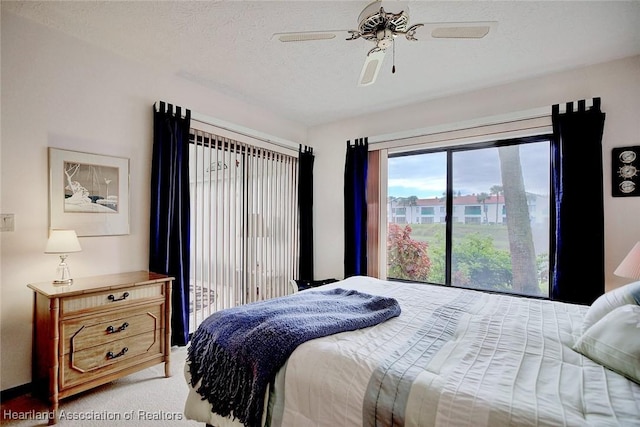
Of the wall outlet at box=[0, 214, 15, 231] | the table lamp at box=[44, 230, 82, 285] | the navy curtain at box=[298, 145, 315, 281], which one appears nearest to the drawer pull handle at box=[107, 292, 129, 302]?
the table lamp at box=[44, 230, 82, 285]

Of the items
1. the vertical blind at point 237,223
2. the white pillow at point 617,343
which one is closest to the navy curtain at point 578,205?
the white pillow at point 617,343

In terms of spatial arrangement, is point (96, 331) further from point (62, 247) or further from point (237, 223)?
point (237, 223)

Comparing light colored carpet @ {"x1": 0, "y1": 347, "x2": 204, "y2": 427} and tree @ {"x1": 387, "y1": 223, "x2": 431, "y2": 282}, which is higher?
tree @ {"x1": 387, "y1": 223, "x2": 431, "y2": 282}

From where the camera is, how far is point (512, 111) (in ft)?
9.52

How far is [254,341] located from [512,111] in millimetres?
3138

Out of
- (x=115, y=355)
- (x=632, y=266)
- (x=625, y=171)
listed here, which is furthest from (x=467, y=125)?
(x=115, y=355)

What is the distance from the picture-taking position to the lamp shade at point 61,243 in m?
1.97

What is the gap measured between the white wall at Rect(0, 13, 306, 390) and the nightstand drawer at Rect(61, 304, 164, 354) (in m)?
0.51

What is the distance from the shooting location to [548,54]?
242 cm

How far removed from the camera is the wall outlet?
77.8 inches

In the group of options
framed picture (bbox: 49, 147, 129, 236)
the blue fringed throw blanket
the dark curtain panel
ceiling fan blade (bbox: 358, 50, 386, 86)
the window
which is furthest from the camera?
the dark curtain panel

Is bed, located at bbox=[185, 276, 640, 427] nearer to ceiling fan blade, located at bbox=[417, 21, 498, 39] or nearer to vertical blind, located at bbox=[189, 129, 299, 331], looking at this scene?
ceiling fan blade, located at bbox=[417, 21, 498, 39]

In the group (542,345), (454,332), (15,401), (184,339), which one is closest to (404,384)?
(454,332)

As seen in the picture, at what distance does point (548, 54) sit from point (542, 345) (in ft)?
7.78
